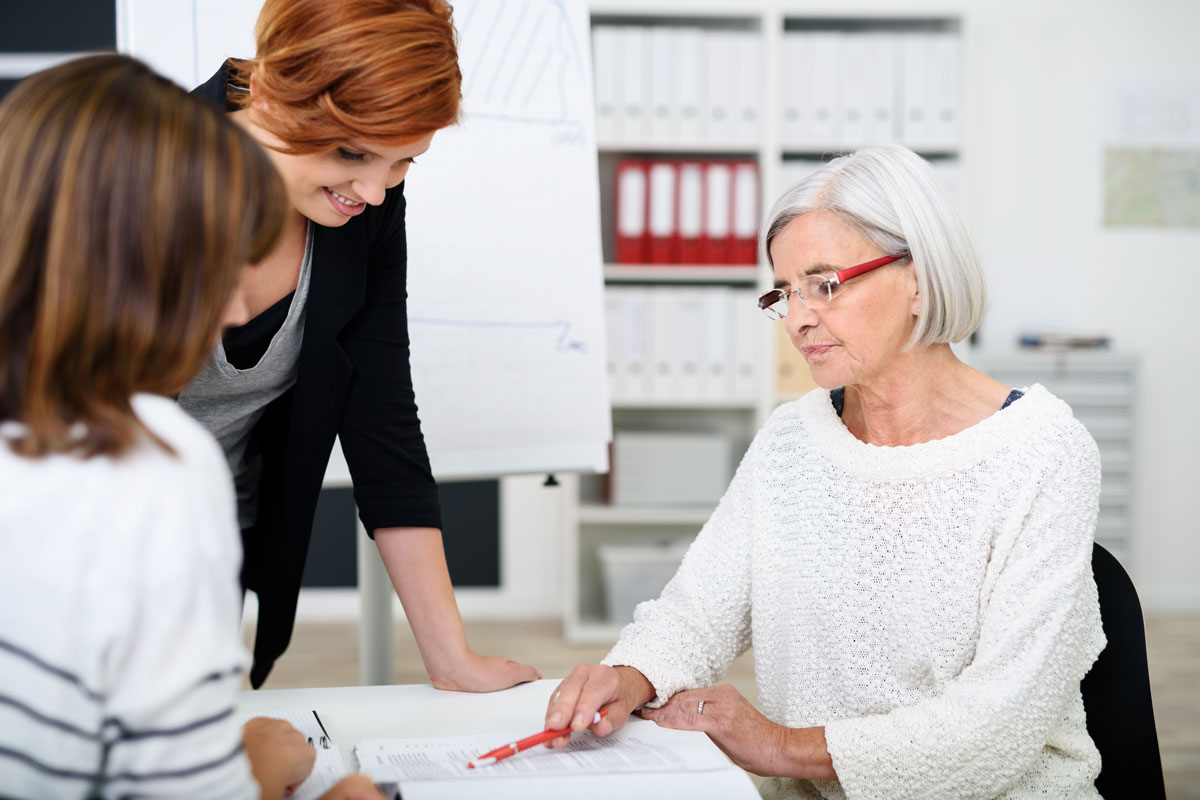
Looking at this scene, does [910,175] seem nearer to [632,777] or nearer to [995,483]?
[995,483]

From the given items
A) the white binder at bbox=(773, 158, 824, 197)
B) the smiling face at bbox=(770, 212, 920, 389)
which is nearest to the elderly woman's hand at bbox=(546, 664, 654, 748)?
the smiling face at bbox=(770, 212, 920, 389)

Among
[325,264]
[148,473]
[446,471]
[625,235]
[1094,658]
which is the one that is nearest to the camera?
[148,473]

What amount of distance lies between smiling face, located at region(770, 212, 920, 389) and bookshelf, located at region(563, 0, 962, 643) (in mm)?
2107

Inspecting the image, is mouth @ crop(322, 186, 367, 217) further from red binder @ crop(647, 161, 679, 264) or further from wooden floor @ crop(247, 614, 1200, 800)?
red binder @ crop(647, 161, 679, 264)

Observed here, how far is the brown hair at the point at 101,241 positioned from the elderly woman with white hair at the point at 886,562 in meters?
0.52

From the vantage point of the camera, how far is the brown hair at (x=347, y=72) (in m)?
0.96

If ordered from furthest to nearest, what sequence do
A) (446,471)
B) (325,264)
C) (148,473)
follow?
1. (446,471)
2. (325,264)
3. (148,473)

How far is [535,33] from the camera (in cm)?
176

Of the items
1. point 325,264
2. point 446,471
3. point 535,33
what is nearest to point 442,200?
point 535,33

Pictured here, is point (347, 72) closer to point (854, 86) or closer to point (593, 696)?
point (593, 696)

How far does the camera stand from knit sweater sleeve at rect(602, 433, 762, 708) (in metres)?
1.19

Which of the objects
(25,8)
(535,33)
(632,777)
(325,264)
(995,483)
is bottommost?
(632,777)

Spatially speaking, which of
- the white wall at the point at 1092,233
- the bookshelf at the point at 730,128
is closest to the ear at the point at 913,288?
the bookshelf at the point at 730,128

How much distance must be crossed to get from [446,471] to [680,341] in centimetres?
169
